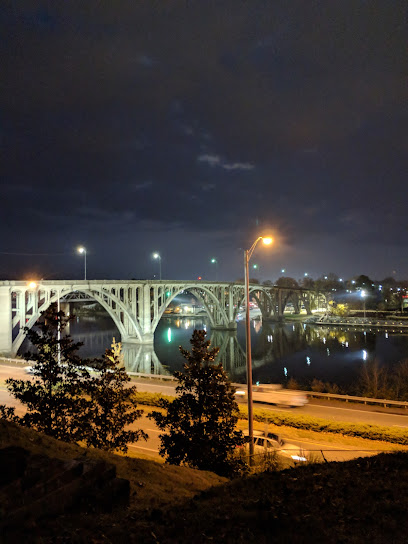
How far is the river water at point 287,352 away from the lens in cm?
3934

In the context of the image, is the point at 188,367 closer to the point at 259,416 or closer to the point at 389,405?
the point at 259,416

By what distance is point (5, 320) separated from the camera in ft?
118

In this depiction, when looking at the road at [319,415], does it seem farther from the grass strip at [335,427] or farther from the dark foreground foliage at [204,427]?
the dark foreground foliage at [204,427]

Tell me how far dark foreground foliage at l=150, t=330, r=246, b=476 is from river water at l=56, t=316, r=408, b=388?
25.8m

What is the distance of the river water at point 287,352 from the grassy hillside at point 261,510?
29.0 meters

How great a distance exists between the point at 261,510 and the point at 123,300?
5421cm

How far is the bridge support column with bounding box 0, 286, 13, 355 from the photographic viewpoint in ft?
117

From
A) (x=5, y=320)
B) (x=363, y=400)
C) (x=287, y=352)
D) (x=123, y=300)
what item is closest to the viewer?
(x=363, y=400)

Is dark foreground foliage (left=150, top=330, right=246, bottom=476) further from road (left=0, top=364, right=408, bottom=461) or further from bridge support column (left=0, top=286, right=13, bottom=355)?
bridge support column (left=0, top=286, right=13, bottom=355)

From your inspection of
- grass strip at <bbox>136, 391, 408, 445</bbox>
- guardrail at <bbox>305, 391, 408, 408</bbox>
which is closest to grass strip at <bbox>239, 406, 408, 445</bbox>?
grass strip at <bbox>136, 391, 408, 445</bbox>

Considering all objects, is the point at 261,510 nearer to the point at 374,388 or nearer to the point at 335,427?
the point at 335,427

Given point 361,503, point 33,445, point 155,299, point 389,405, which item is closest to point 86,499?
point 33,445

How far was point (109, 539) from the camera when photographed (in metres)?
4.29

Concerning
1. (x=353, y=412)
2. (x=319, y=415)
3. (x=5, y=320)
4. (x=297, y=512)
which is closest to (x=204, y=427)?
(x=297, y=512)
